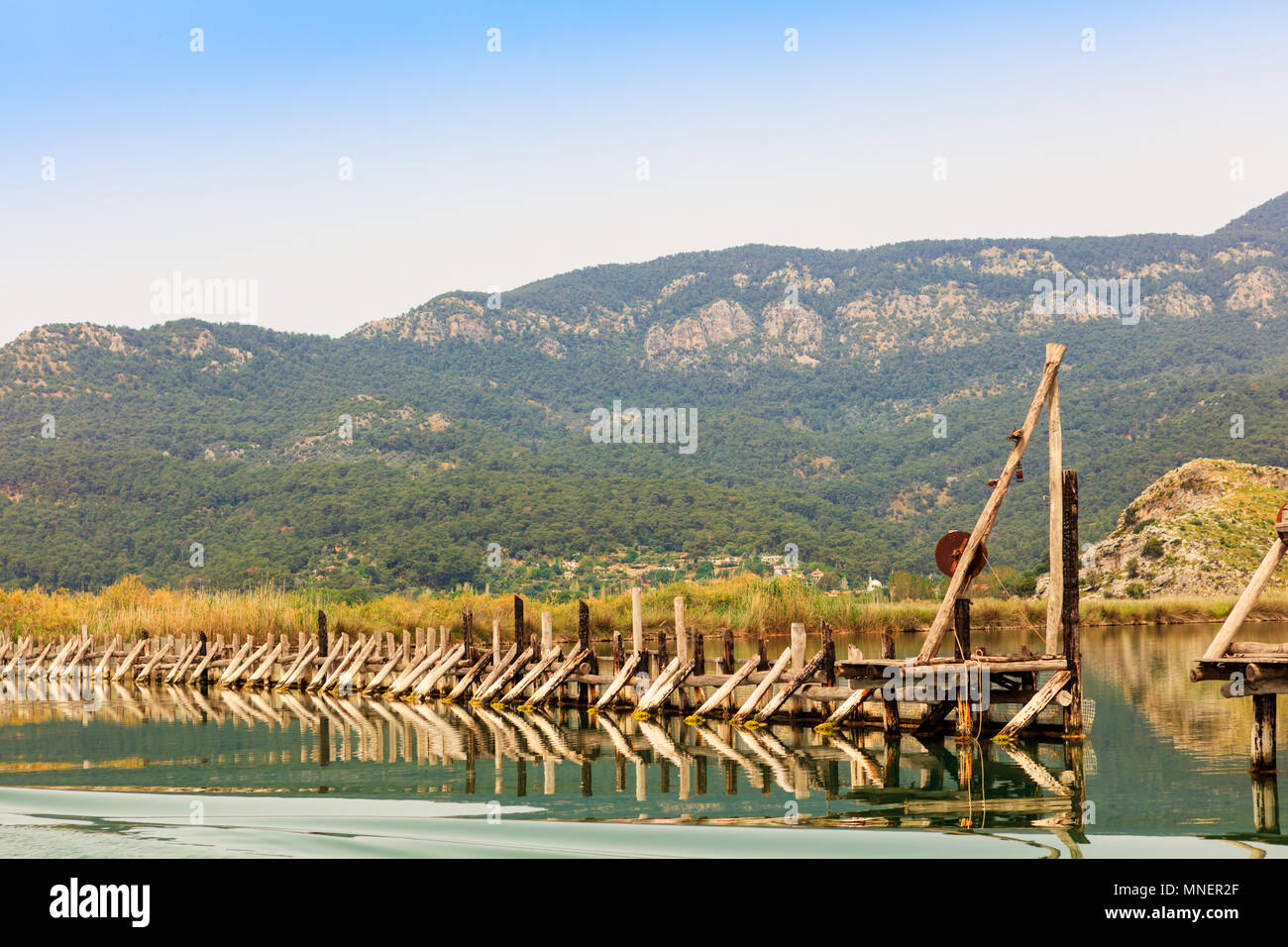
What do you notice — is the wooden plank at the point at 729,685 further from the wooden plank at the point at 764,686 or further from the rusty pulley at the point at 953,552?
the rusty pulley at the point at 953,552

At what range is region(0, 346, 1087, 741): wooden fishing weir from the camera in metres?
17.8

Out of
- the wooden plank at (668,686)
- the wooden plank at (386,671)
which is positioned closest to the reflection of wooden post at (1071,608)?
the wooden plank at (668,686)

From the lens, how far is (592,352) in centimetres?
14638

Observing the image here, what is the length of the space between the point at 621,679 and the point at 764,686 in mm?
3964

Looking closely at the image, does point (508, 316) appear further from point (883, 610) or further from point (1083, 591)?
point (883, 610)

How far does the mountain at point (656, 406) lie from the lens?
8244cm

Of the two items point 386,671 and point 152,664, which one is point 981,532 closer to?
point 386,671

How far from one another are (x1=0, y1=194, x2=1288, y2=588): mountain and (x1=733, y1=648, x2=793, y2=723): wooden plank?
5242cm

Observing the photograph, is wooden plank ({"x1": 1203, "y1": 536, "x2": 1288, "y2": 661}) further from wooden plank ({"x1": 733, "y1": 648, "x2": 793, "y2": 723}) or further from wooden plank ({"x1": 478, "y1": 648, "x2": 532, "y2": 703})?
wooden plank ({"x1": 478, "y1": 648, "x2": 532, "y2": 703})

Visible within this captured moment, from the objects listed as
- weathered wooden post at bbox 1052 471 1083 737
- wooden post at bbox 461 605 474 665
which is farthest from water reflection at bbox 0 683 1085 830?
wooden post at bbox 461 605 474 665

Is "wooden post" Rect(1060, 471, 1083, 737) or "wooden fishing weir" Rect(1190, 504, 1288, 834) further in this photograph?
"wooden post" Rect(1060, 471, 1083, 737)

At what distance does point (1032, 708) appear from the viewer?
56.5ft

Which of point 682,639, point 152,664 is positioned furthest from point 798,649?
point 152,664
